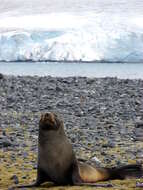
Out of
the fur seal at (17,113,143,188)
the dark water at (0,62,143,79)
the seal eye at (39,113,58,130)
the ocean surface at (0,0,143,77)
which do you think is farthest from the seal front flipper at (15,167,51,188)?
the ocean surface at (0,0,143,77)

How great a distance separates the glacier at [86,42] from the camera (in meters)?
98.5

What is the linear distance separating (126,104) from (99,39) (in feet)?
293

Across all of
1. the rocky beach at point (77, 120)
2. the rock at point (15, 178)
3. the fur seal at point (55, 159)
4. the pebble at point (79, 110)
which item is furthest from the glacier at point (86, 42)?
the fur seal at point (55, 159)

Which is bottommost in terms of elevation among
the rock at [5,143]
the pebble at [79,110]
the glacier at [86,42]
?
the rock at [5,143]

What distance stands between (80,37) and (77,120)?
100 meters

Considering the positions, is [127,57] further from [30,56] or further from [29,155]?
[29,155]

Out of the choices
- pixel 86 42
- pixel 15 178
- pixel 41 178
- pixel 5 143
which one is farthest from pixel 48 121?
pixel 86 42

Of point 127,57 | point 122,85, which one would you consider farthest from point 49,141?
point 127,57

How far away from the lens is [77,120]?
42.7 ft

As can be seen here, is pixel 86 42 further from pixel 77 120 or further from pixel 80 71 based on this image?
pixel 77 120

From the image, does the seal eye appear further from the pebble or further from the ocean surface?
the ocean surface

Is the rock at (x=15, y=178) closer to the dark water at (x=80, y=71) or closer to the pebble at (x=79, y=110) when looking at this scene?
the pebble at (x=79, y=110)

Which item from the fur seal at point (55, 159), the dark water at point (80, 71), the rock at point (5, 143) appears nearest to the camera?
the fur seal at point (55, 159)

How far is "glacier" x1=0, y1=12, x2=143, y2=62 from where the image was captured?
9850cm
